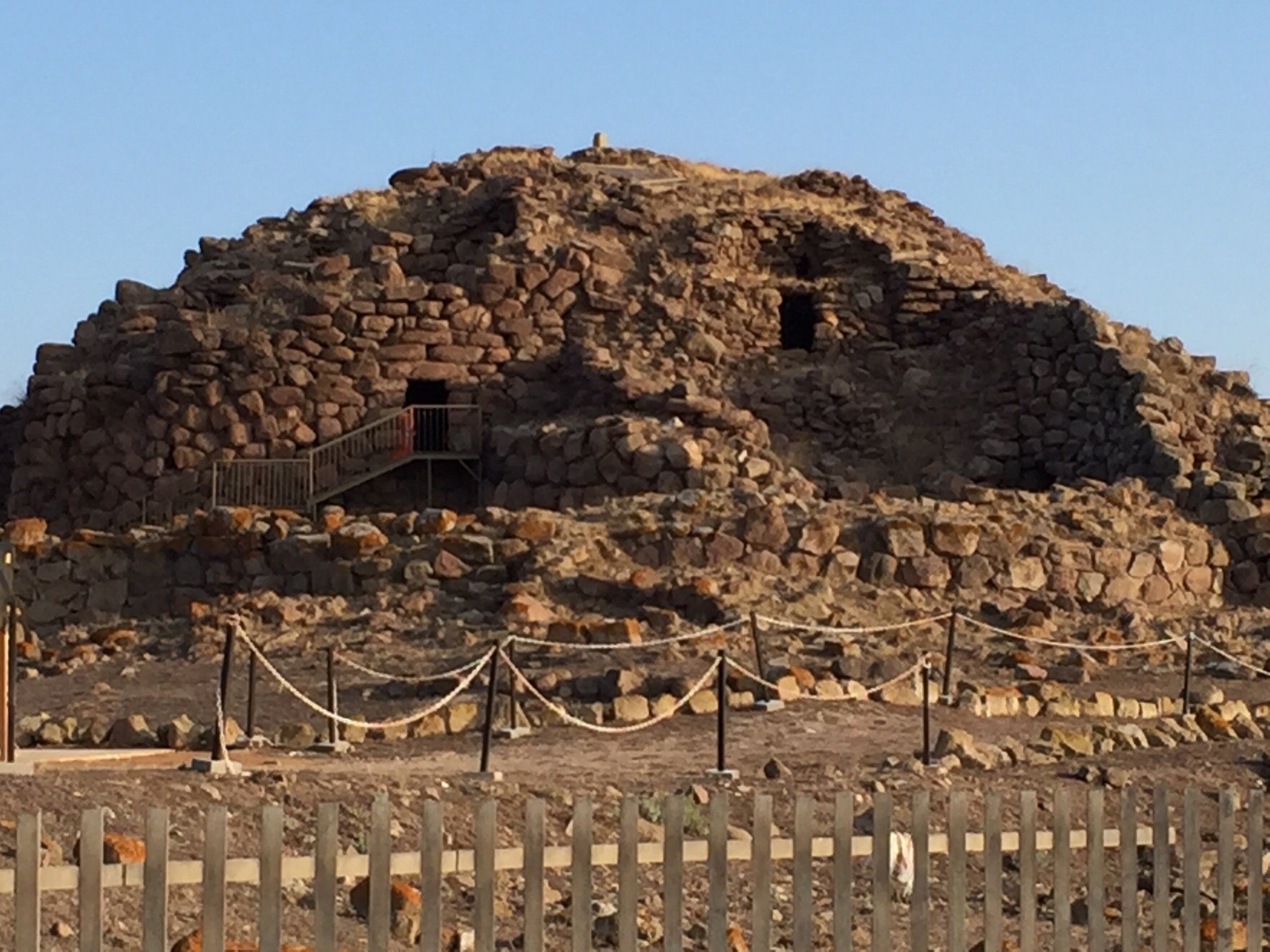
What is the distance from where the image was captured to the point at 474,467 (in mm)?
27250

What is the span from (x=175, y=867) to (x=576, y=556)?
52.0 ft

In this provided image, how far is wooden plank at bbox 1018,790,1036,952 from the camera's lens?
6.93 meters

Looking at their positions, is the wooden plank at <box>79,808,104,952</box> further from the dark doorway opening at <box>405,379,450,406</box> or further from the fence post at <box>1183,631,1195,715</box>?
the dark doorway opening at <box>405,379,450,406</box>

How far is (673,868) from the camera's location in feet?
21.4

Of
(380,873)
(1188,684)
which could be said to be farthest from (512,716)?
(380,873)

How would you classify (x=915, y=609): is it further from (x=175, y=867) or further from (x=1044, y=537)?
(x=175, y=867)

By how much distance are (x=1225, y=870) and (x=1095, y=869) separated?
1.74 ft

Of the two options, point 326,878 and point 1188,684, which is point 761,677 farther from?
point 326,878

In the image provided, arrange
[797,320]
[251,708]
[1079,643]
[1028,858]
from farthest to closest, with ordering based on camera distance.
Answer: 1. [797,320]
2. [1079,643]
3. [251,708]
4. [1028,858]

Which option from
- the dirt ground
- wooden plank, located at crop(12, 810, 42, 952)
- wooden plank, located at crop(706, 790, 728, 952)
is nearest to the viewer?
wooden plank, located at crop(12, 810, 42, 952)

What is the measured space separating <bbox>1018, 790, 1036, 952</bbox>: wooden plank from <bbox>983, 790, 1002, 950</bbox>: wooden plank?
0.07 metres

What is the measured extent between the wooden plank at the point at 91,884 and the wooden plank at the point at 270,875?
42cm

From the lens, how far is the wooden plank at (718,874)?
6562 mm

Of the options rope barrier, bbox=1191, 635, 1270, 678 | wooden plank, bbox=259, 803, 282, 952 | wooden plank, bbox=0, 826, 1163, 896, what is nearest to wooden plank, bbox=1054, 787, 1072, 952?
wooden plank, bbox=0, 826, 1163, 896
